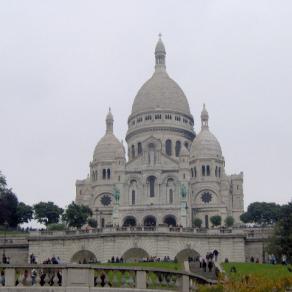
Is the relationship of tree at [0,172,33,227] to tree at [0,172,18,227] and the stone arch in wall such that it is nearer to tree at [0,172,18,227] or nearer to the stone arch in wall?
tree at [0,172,18,227]

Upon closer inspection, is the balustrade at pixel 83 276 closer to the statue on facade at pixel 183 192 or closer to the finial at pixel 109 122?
the statue on facade at pixel 183 192

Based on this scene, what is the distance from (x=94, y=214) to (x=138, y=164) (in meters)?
9.83

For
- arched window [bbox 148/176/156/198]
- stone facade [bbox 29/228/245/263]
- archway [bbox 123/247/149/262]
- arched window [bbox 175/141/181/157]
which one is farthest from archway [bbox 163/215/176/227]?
archway [bbox 123/247/149/262]

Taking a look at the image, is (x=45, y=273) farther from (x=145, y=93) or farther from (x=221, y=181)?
(x=145, y=93)

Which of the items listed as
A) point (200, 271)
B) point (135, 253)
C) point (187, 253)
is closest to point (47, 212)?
point (135, 253)

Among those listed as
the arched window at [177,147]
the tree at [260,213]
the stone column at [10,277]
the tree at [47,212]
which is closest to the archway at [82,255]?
the tree at [47,212]

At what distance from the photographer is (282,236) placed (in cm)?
5903

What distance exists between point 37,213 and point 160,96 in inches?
1580

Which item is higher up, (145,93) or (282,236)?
(145,93)

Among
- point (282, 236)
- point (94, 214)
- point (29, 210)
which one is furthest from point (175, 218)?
point (282, 236)

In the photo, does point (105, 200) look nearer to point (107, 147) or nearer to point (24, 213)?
point (107, 147)

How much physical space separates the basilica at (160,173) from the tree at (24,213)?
14.9 meters

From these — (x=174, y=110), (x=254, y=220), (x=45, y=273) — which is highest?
(x=174, y=110)

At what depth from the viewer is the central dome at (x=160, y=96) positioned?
123m
